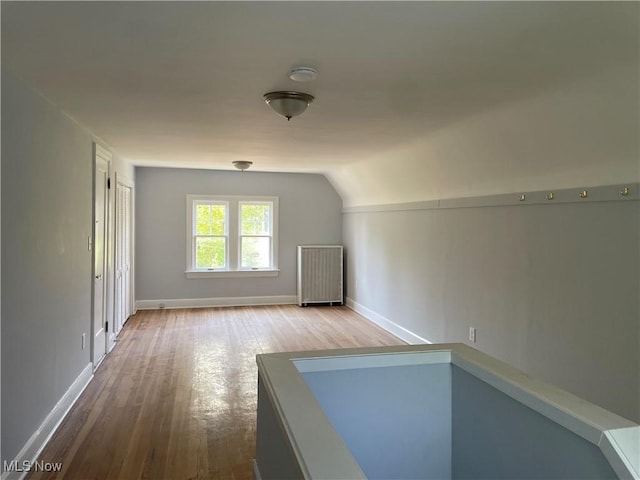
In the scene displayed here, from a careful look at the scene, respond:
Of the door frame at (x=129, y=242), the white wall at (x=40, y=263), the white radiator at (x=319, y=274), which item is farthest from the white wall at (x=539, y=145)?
the door frame at (x=129, y=242)

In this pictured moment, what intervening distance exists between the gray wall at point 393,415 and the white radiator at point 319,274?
5243mm

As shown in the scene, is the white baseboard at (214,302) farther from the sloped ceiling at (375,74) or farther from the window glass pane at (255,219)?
the sloped ceiling at (375,74)

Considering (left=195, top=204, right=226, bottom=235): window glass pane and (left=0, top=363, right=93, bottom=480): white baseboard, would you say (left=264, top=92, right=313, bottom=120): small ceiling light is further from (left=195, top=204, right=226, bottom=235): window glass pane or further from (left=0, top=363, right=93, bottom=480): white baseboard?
(left=195, top=204, right=226, bottom=235): window glass pane

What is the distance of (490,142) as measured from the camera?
3.53 meters

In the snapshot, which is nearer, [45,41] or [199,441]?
[45,41]

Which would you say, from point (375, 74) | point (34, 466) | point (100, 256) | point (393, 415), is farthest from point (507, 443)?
point (100, 256)

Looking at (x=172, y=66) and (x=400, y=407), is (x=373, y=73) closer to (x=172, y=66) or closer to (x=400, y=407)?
(x=172, y=66)

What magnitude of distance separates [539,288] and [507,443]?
170cm

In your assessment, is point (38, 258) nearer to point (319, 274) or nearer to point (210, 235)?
point (210, 235)

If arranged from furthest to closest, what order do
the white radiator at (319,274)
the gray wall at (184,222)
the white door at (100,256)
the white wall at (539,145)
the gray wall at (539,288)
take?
the white radiator at (319,274)
the gray wall at (184,222)
the white door at (100,256)
the gray wall at (539,288)
the white wall at (539,145)

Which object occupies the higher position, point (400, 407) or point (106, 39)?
point (106, 39)

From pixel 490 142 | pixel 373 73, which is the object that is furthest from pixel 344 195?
pixel 373 73

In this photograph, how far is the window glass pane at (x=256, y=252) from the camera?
7566 mm

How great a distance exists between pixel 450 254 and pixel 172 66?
10.6 ft
